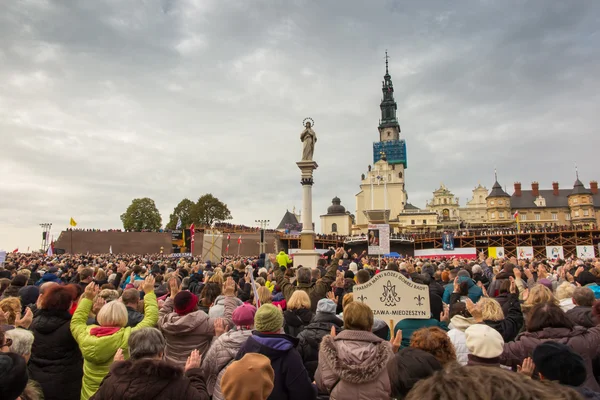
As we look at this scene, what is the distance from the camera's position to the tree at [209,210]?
78812 millimetres

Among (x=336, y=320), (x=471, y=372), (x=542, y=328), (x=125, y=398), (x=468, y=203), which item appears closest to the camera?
(x=471, y=372)

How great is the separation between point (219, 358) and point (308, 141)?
20.1 metres

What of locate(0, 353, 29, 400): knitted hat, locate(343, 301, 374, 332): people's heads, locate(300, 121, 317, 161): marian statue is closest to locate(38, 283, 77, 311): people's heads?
locate(0, 353, 29, 400): knitted hat

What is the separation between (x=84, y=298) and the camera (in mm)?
4809

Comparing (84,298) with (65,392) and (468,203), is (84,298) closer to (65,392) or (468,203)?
(65,392)

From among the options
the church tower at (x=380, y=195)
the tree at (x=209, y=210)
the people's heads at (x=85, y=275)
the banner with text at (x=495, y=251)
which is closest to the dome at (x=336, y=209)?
the church tower at (x=380, y=195)

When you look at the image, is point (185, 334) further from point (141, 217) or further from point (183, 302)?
point (141, 217)

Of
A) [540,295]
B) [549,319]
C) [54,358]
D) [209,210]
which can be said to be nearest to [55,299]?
[54,358]

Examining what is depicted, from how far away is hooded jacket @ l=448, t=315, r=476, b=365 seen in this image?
4543 millimetres

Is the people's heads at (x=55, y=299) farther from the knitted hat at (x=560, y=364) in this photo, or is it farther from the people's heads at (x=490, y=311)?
the people's heads at (x=490, y=311)

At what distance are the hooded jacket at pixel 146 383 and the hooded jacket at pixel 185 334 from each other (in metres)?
1.86

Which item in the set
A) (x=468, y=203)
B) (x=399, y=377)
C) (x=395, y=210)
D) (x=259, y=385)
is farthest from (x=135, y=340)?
(x=468, y=203)

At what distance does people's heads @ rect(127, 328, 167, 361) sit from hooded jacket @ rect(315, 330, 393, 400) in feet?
5.11

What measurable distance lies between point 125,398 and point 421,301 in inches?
165
